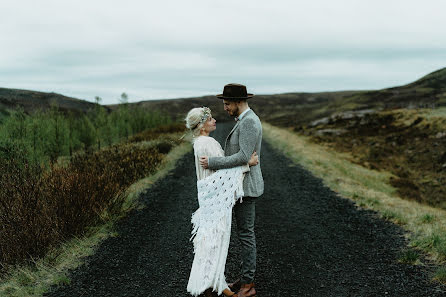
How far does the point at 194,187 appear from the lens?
32.8ft

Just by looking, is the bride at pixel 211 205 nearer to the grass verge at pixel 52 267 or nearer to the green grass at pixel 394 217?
the grass verge at pixel 52 267

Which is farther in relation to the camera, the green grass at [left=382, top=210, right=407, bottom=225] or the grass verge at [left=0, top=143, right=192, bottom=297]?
the green grass at [left=382, top=210, right=407, bottom=225]

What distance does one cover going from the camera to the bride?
3699 mm

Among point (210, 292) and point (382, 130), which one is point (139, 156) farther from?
point (382, 130)

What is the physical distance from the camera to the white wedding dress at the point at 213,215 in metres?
3.71

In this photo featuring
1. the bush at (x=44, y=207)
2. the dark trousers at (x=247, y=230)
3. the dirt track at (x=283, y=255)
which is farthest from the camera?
the bush at (x=44, y=207)

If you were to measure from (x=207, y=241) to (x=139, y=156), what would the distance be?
900 cm

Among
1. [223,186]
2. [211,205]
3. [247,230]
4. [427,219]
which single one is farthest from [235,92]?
[427,219]

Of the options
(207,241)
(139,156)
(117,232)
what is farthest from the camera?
(139,156)

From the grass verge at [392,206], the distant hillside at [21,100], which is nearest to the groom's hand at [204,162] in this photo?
the grass verge at [392,206]

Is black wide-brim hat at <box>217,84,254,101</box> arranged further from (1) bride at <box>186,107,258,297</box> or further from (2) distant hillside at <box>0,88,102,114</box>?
(2) distant hillside at <box>0,88,102,114</box>

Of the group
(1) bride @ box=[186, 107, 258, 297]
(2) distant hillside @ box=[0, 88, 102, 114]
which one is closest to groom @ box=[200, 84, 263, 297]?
(1) bride @ box=[186, 107, 258, 297]

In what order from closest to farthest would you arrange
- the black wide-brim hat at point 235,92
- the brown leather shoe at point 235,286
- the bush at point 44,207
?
1. the black wide-brim hat at point 235,92
2. the brown leather shoe at point 235,286
3. the bush at point 44,207

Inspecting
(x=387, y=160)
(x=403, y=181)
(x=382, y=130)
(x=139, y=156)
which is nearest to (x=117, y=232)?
(x=139, y=156)
